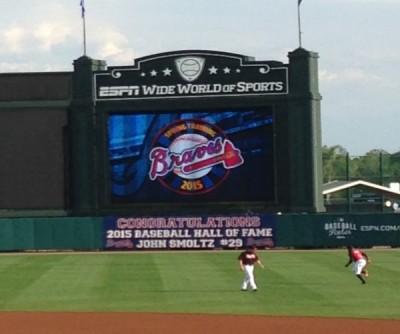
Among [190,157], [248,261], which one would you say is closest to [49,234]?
[190,157]

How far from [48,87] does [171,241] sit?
10094 millimetres

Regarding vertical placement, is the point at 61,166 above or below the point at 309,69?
below

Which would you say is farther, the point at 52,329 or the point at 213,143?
the point at 213,143

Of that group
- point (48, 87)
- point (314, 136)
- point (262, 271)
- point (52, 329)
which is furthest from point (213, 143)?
point (52, 329)

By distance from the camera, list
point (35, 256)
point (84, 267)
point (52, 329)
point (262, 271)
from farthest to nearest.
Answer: point (35, 256), point (84, 267), point (262, 271), point (52, 329)

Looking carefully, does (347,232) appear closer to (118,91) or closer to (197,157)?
(197,157)

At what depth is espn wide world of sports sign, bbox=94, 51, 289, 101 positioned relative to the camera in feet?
188

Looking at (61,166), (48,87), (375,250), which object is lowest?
(375,250)

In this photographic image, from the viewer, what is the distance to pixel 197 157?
5738cm

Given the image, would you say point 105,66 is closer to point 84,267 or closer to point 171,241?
point 171,241

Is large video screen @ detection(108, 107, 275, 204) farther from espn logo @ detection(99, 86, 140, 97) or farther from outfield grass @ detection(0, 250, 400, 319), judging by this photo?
outfield grass @ detection(0, 250, 400, 319)

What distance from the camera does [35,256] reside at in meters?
56.7

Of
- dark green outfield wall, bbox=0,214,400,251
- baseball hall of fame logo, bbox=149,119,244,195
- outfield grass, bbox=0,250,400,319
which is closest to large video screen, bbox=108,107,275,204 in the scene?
baseball hall of fame logo, bbox=149,119,244,195

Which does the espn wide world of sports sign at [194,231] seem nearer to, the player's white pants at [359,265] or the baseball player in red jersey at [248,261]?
the player's white pants at [359,265]
